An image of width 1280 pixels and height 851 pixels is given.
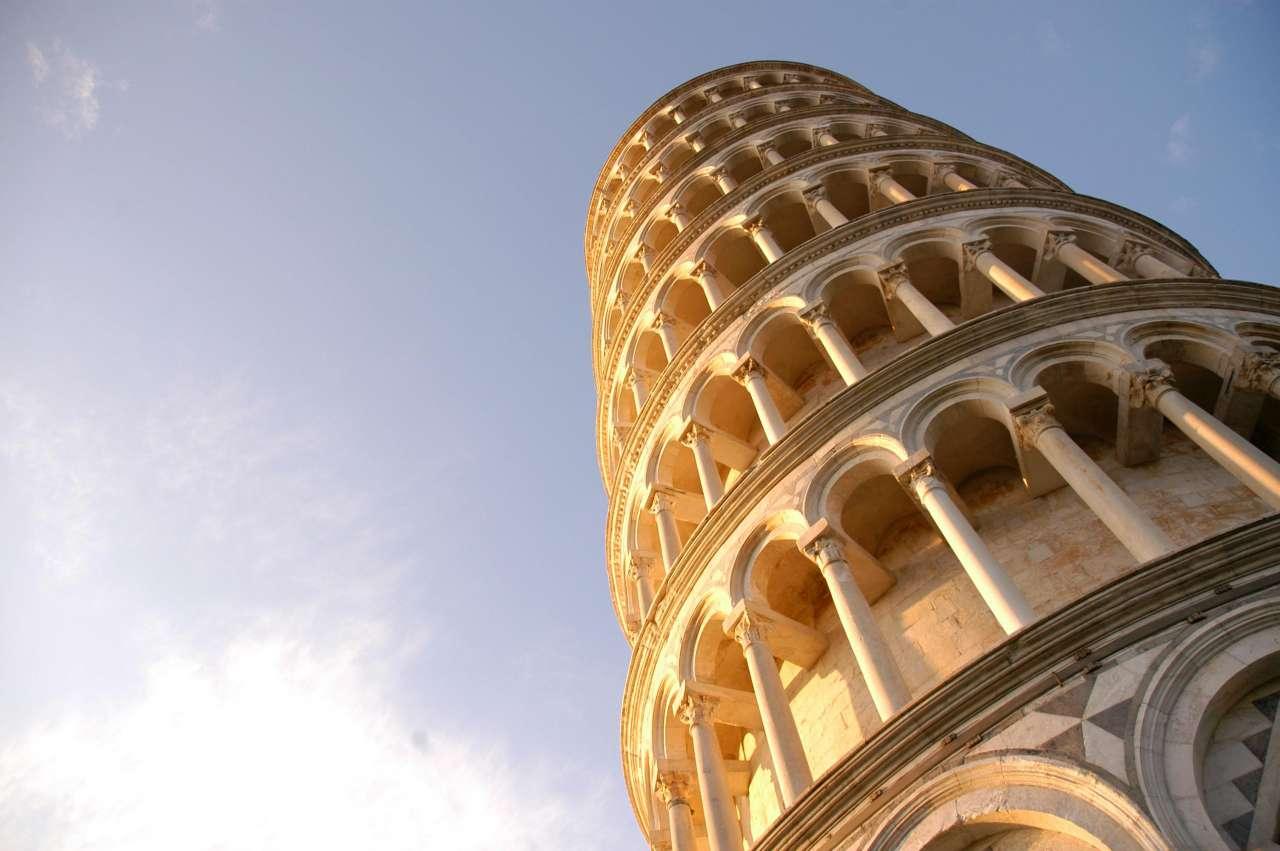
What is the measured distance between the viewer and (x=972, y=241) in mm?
16500

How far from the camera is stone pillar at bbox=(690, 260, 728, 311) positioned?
1997cm

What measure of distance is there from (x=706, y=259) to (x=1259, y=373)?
11211mm

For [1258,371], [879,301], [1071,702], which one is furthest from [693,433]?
[1071,702]

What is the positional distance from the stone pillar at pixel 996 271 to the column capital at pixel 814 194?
172 inches

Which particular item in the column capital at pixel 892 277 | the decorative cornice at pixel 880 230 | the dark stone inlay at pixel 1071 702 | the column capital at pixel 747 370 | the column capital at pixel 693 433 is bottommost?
the dark stone inlay at pixel 1071 702

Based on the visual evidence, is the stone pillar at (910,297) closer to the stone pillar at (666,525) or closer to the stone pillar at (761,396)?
the stone pillar at (761,396)

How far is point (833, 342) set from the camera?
1547 centimetres

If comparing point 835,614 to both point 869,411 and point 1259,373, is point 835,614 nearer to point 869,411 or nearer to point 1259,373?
point 869,411

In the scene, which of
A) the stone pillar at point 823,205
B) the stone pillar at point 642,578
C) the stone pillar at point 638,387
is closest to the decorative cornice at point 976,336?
the stone pillar at point 642,578

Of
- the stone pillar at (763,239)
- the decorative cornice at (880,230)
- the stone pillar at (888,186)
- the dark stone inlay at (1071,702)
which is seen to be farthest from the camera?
the stone pillar at (763,239)

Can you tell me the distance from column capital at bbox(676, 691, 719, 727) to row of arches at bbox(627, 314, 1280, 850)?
0.9 inches

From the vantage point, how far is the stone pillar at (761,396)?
14533 mm

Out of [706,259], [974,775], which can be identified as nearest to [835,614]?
[974,775]

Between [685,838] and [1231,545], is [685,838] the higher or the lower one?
the higher one
